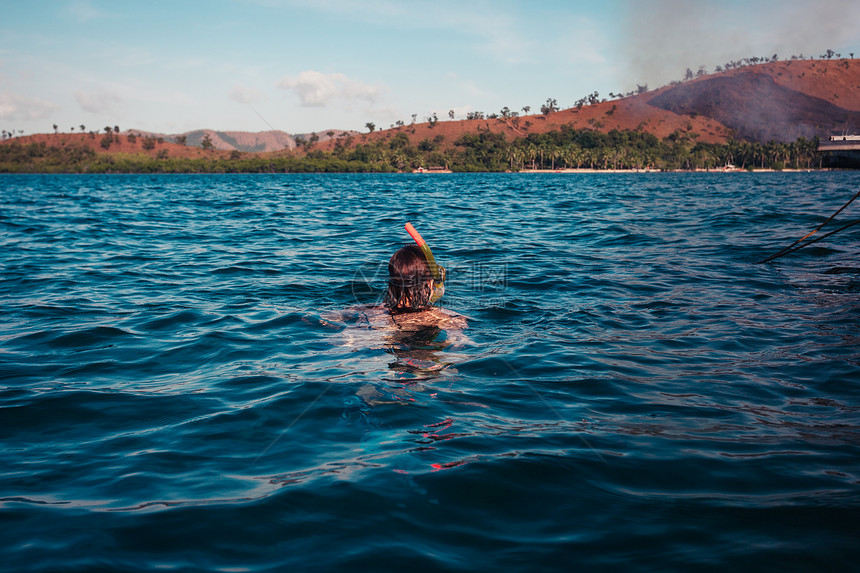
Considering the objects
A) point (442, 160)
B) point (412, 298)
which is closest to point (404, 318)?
point (412, 298)

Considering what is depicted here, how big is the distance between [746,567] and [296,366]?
155 inches

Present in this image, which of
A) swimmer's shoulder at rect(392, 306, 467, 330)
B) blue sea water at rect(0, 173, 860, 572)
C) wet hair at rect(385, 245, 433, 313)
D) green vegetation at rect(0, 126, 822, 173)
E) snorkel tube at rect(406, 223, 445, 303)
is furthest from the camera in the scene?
green vegetation at rect(0, 126, 822, 173)

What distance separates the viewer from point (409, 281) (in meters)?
5.92

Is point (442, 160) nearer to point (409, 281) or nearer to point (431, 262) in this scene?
point (409, 281)

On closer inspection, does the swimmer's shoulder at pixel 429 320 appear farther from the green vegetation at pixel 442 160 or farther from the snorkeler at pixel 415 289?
the green vegetation at pixel 442 160

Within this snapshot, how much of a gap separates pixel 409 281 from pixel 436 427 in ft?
7.90

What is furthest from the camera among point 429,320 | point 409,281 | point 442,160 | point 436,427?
point 442,160

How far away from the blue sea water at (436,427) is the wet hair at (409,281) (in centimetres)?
50

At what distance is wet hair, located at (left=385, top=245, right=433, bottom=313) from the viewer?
577cm

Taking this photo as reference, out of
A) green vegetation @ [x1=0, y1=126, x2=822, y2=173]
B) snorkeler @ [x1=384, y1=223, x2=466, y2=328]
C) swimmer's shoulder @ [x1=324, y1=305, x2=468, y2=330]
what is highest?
green vegetation @ [x1=0, y1=126, x2=822, y2=173]

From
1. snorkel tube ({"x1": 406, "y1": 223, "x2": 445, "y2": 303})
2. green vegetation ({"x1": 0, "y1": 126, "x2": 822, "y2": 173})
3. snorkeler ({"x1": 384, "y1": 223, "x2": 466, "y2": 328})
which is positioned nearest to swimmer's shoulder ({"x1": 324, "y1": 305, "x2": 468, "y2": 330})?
snorkeler ({"x1": 384, "y1": 223, "x2": 466, "y2": 328})

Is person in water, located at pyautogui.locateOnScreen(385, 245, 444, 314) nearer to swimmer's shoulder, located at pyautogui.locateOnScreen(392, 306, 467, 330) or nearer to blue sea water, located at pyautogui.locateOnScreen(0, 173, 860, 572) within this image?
swimmer's shoulder, located at pyautogui.locateOnScreen(392, 306, 467, 330)

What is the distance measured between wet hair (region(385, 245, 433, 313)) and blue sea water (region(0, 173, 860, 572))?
0.50 meters

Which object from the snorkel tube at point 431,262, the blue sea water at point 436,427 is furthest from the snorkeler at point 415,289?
the blue sea water at point 436,427
